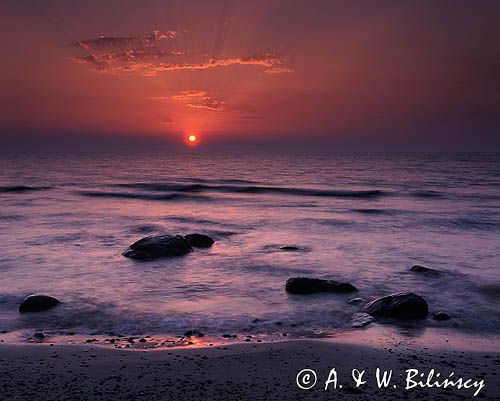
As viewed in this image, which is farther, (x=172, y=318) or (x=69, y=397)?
(x=172, y=318)

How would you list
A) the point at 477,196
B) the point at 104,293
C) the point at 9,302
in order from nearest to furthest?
the point at 9,302
the point at 104,293
the point at 477,196

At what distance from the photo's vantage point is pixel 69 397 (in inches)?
183

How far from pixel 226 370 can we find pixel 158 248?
7998 millimetres

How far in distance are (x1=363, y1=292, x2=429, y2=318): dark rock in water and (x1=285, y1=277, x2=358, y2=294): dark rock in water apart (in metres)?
1.47

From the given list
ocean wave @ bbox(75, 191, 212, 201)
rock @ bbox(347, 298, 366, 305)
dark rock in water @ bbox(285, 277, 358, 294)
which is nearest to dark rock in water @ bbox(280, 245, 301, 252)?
dark rock in water @ bbox(285, 277, 358, 294)

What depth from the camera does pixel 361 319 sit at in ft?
25.3

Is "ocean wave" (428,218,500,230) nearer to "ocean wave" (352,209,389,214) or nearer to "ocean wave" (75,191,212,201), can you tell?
"ocean wave" (352,209,389,214)

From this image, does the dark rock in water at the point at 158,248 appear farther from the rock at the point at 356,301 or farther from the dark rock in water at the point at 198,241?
the rock at the point at 356,301

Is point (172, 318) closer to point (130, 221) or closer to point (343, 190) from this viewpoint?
point (130, 221)

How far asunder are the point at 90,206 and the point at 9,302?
67.7ft

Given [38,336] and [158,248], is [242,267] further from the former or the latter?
[38,336]

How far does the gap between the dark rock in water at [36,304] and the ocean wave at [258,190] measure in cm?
3179

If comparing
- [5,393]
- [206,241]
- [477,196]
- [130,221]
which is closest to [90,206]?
[130,221]

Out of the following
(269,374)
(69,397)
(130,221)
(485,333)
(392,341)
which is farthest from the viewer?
(130,221)
